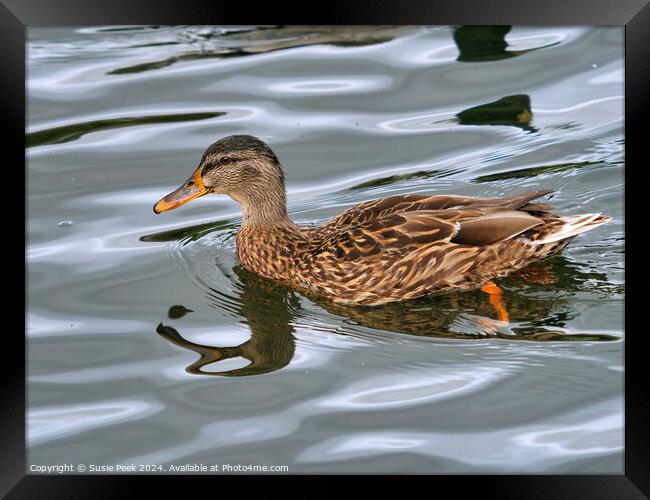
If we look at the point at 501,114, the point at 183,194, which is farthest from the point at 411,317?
the point at 501,114

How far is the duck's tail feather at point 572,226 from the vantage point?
28.3 ft

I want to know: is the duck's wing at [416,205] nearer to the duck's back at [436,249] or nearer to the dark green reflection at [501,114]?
the duck's back at [436,249]

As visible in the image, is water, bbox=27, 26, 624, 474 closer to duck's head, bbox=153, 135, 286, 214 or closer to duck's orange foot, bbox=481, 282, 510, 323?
duck's orange foot, bbox=481, 282, 510, 323

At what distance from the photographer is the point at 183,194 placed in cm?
927

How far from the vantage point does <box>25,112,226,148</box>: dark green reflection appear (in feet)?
35.6

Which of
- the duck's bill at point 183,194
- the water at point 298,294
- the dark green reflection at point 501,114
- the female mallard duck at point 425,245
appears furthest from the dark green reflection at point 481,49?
the duck's bill at point 183,194

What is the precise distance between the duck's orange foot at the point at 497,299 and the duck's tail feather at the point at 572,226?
0.48m

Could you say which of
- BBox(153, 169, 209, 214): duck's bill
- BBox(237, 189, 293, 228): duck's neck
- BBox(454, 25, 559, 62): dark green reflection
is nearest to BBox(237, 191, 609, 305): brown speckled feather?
BBox(237, 189, 293, 228): duck's neck

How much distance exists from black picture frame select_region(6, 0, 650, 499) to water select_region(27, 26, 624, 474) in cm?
20
